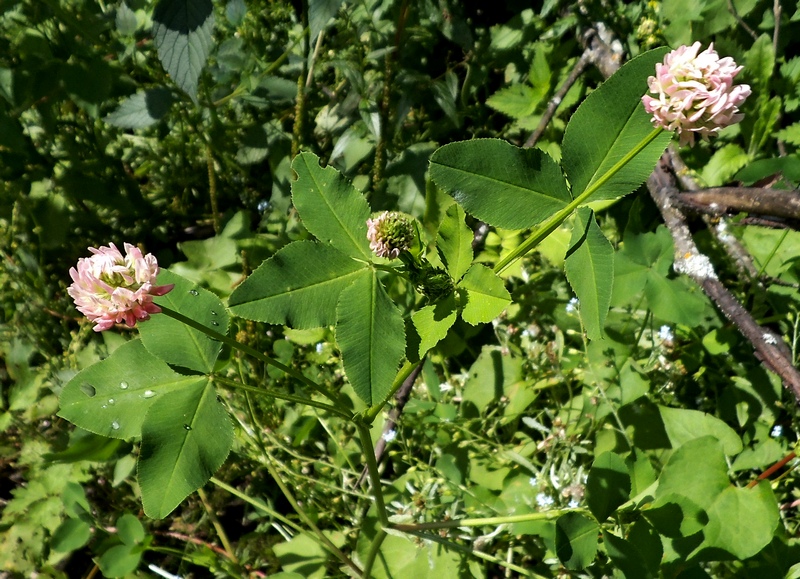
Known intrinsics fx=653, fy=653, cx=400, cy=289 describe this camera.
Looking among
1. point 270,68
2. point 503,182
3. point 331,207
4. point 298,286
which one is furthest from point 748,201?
point 270,68

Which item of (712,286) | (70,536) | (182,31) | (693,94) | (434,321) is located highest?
(182,31)

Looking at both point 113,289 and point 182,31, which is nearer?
point 113,289

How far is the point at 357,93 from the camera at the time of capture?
244cm

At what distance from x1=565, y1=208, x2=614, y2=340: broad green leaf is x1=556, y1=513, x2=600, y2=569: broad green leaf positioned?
497 millimetres

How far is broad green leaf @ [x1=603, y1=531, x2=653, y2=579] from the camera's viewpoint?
1.46 metres

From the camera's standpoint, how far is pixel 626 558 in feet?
4.82

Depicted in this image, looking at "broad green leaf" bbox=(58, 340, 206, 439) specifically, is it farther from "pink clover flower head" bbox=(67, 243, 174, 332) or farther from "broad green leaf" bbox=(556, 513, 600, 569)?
"broad green leaf" bbox=(556, 513, 600, 569)

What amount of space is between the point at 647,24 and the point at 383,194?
1.17m

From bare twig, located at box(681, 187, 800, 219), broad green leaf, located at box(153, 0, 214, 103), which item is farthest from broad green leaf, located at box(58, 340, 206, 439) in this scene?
bare twig, located at box(681, 187, 800, 219)

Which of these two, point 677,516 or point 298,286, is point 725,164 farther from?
point 298,286

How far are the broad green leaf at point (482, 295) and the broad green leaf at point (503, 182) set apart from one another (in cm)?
11

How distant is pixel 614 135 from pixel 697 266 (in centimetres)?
74

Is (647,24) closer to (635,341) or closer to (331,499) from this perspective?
(635,341)

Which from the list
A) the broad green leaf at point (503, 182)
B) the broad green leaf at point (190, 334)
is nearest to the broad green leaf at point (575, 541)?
the broad green leaf at point (503, 182)
